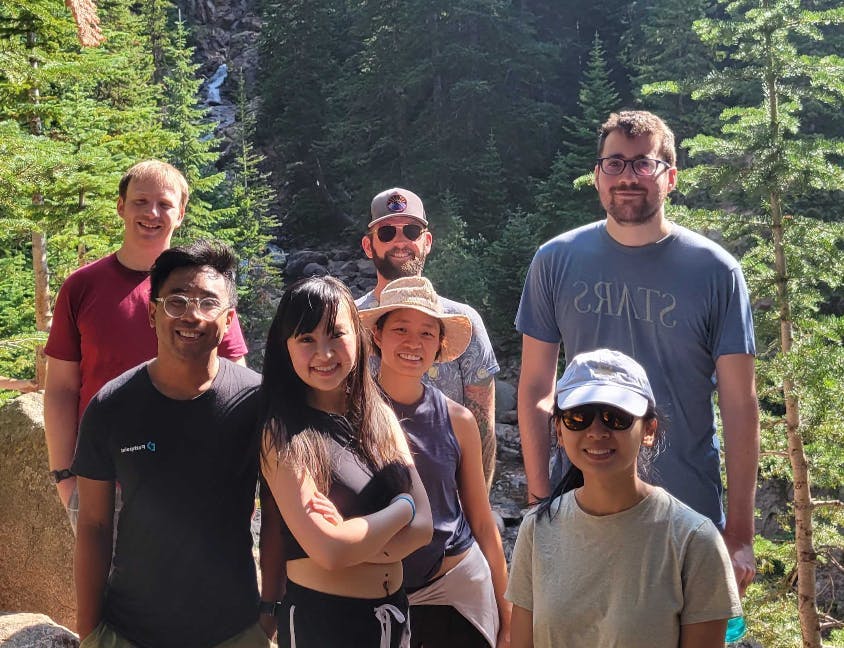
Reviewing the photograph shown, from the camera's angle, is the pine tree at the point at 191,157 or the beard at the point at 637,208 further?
the pine tree at the point at 191,157

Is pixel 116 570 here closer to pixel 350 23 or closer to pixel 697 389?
pixel 697 389

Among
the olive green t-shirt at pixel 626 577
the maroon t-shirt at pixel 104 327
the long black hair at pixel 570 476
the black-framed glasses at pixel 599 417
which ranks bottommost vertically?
the olive green t-shirt at pixel 626 577

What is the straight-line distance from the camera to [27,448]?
5539mm

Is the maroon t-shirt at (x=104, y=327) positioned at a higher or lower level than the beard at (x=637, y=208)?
lower

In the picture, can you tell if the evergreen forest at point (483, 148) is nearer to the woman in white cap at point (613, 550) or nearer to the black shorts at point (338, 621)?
the black shorts at point (338, 621)

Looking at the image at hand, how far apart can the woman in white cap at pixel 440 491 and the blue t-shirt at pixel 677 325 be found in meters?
0.50

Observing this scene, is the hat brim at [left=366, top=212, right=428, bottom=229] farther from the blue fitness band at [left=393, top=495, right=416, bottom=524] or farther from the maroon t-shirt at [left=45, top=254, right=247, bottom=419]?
the blue fitness band at [left=393, top=495, right=416, bottom=524]

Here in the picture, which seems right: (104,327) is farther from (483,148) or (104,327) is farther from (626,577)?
(483,148)

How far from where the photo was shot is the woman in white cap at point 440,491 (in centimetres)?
293

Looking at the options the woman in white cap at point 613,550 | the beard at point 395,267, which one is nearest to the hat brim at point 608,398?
the woman in white cap at point 613,550

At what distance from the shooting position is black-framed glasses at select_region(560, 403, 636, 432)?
7.52 ft

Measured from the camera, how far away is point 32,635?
3939mm

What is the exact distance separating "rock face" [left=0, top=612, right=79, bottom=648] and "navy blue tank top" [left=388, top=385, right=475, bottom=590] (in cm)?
196

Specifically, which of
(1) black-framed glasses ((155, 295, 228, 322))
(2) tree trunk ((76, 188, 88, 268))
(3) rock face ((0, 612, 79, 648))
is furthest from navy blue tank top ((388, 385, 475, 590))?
(2) tree trunk ((76, 188, 88, 268))
